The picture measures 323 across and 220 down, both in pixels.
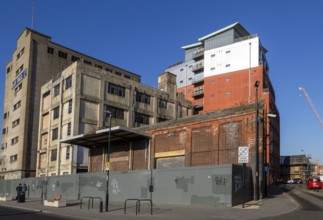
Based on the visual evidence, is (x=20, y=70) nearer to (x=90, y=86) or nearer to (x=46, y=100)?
(x=46, y=100)

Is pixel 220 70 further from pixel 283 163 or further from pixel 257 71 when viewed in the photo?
pixel 283 163

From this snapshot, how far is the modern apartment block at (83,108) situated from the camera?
56.7m

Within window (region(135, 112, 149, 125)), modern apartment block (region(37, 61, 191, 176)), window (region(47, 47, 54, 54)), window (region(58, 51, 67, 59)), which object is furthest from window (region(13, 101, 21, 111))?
window (region(135, 112, 149, 125))

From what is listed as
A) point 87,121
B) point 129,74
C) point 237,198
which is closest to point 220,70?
point 129,74

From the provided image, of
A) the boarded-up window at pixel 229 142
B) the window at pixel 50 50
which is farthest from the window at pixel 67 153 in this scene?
the boarded-up window at pixel 229 142

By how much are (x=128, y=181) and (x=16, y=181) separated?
26.7 m

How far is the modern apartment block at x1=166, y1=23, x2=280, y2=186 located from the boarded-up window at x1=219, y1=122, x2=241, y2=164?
46456mm

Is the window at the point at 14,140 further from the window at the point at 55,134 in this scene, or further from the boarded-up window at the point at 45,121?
the window at the point at 55,134

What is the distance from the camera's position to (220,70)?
94.8 meters

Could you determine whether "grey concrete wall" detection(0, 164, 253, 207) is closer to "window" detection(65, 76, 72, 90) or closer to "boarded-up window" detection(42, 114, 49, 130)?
"window" detection(65, 76, 72, 90)

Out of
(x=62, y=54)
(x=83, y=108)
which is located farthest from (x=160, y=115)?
(x=62, y=54)

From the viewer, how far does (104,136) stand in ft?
147

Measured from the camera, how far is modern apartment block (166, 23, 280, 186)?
86938mm

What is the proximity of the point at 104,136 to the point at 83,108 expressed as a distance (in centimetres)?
1391
